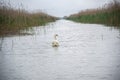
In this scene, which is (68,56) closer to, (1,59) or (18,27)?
(1,59)

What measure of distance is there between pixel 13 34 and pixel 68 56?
310 inches

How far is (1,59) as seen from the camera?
1014cm

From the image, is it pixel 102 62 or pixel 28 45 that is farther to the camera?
pixel 28 45

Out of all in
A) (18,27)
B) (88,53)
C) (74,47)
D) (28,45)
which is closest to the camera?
(88,53)

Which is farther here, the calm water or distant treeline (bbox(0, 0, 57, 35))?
distant treeline (bbox(0, 0, 57, 35))

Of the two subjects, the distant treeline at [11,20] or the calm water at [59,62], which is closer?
the calm water at [59,62]

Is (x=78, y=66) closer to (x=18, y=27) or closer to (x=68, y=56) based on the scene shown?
(x=68, y=56)

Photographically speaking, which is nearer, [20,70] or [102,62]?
[20,70]

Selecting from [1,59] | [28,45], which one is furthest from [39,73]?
[28,45]

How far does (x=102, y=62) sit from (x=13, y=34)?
9.45 m

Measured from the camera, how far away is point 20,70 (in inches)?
329

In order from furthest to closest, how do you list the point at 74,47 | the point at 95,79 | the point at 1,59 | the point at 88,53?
the point at 74,47, the point at 88,53, the point at 1,59, the point at 95,79

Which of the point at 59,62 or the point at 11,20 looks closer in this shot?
the point at 59,62

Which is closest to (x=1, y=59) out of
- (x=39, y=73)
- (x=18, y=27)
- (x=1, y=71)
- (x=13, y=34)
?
(x=1, y=71)
